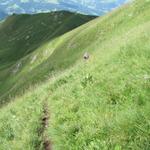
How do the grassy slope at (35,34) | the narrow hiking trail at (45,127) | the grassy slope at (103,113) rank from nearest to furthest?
the grassy slope at (103,113) < the narrow hiking trail at (45,127) < the grassy slope at (35,34)

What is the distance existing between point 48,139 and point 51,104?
3778 millimetres

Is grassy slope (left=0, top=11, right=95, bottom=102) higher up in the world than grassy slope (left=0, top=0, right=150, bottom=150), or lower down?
lower down

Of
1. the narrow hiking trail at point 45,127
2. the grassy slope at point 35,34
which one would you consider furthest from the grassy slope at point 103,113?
the grassy slope at point 35,34

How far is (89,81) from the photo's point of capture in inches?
547

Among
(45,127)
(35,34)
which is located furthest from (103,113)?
(35,34)

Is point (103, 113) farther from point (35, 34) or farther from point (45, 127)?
point (35, 34)

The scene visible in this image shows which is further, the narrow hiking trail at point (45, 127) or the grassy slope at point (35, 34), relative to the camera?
the grassy slope at point (35, 34)

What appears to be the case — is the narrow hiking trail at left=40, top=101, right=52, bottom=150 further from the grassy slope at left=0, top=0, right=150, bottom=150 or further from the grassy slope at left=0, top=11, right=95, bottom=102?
the grassy slope at left=0, top=11, right=95, bottom=102

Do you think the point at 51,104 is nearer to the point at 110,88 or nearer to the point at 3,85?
the point at 110,88

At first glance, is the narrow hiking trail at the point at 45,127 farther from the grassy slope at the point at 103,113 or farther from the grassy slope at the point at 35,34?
the grassy slope at the point at 35,34

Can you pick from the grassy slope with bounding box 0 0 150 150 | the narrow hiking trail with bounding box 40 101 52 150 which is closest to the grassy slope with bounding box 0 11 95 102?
the narrow hiking trail with bounding box 40 101 52 150

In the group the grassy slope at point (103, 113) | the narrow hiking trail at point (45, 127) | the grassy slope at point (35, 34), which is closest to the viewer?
the grassy slope at point (103, 113)

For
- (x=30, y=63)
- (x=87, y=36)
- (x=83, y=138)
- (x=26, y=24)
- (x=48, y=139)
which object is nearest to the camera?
(x=83, y=138)

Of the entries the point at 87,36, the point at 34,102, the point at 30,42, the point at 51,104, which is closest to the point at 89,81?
the point at 51,104
